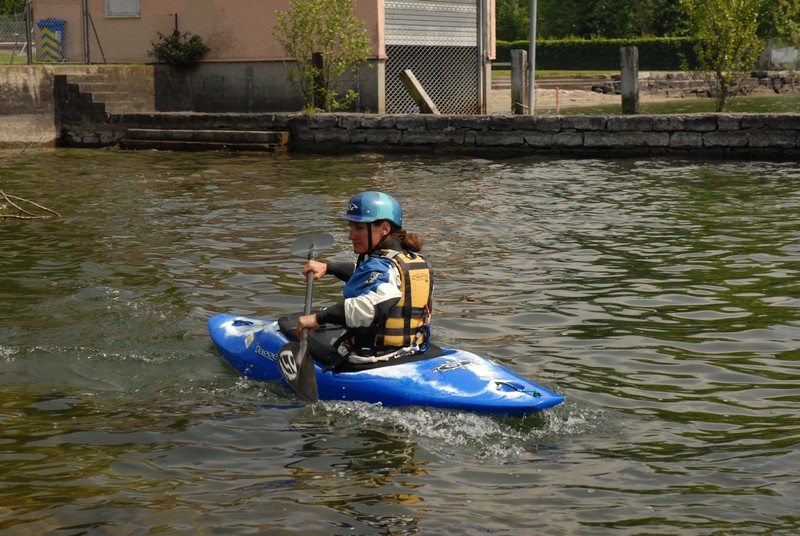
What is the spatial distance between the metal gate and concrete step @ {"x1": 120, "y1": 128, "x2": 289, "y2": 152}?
3.65 metres

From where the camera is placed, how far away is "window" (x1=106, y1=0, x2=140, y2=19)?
25641 millimetres

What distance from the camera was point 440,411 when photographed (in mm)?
6293

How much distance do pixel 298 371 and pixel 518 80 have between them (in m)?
16.4

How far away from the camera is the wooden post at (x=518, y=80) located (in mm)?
21938

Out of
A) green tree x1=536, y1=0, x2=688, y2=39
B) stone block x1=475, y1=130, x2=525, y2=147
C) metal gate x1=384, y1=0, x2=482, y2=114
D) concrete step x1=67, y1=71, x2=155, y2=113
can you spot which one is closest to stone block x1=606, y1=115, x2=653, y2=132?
stone block x1=475, y1=130, x2=525, y2=147

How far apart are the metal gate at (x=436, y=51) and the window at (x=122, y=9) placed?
20.1ft

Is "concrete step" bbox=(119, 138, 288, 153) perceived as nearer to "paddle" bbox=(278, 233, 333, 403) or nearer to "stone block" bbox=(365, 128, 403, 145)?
"stone block" bbox=(365, 128, 403, 145)

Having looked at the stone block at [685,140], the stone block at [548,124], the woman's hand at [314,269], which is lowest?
the woman's hand at [314,269]

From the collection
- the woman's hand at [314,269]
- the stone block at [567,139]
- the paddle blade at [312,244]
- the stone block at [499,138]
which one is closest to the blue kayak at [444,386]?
the woman's hand at [314,269]

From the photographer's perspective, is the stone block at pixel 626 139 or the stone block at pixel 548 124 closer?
the stone block at pixel 626 139

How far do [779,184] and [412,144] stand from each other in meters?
7.55

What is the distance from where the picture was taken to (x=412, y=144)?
21312mm

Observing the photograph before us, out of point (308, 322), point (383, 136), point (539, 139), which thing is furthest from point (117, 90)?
point (308, 322)

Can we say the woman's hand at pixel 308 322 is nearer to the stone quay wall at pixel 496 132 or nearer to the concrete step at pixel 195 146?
the stone quay wall at pixel 496 132
